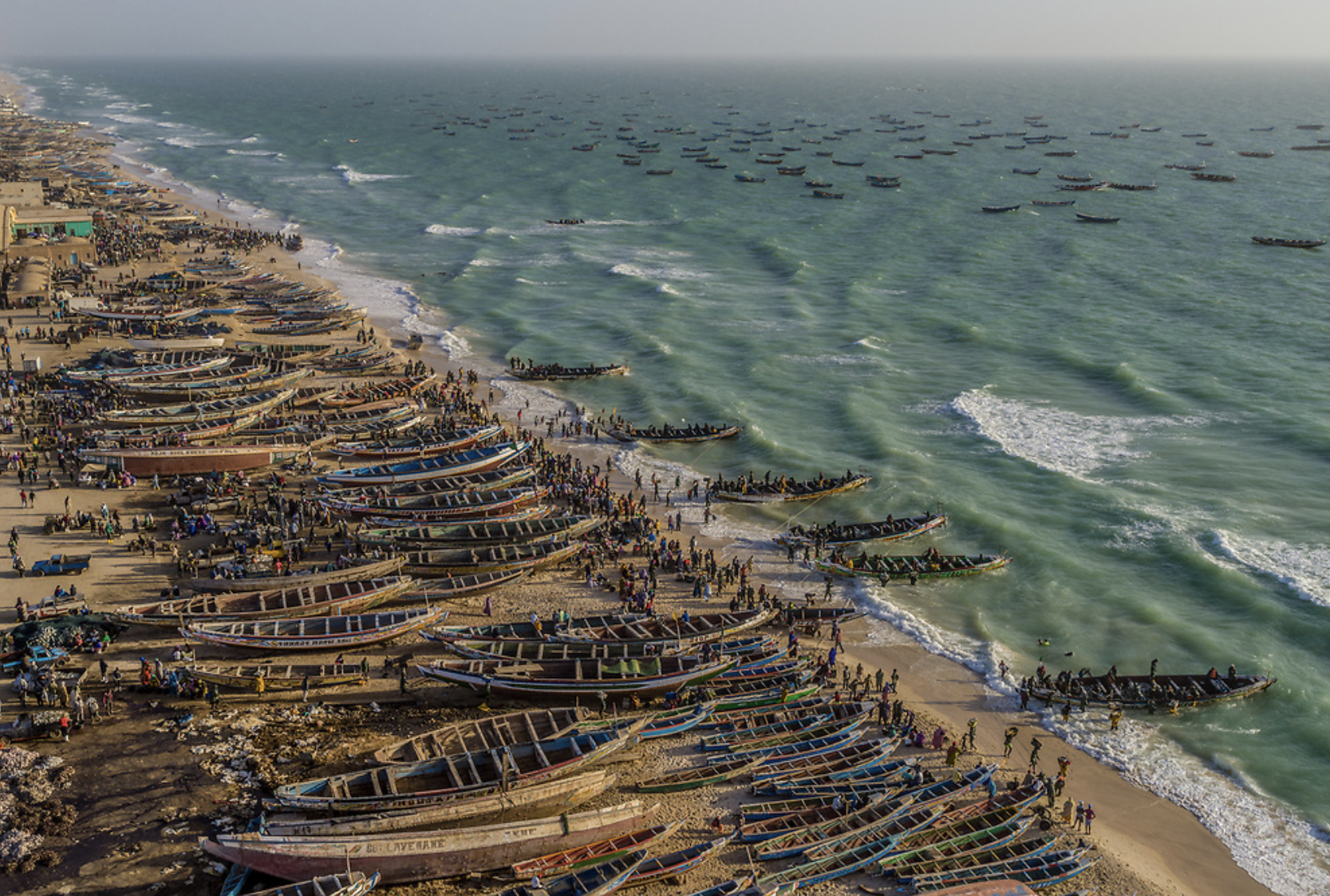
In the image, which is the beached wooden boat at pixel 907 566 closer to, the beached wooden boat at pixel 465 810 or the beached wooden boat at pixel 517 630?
the beached wooden boat at pixel 517 630

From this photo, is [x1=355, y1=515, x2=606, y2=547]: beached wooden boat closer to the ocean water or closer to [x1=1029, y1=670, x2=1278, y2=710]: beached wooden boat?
the ocean water

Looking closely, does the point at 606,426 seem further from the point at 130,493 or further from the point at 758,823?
the point at 758,823

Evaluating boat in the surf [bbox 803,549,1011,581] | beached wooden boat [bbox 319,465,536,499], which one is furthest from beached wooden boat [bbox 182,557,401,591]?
boat in the surf [bbox 803,549,1011,581]

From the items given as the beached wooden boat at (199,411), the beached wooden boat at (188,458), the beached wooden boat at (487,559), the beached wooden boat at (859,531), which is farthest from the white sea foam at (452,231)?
the beached wooden boat at (487,559)

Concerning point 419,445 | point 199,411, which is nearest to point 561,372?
point 419,445

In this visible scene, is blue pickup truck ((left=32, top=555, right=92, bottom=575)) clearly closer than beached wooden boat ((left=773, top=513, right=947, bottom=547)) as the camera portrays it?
Yes

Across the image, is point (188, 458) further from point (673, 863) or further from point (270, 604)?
point (673, 863)
